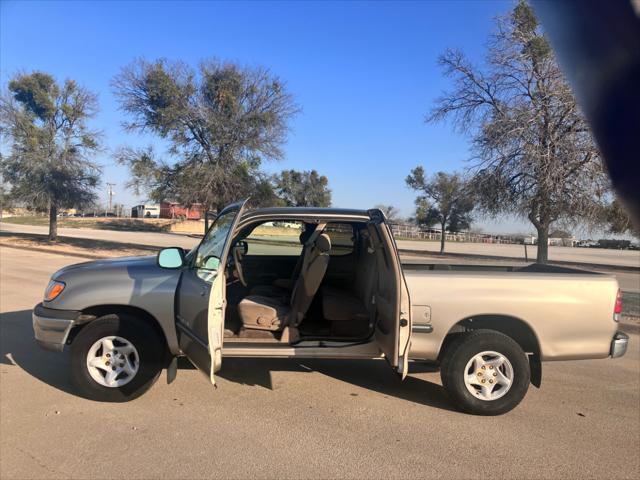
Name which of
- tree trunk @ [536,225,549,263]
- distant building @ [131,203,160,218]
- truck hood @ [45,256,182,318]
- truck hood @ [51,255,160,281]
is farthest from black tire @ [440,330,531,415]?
distant building @ [131,203,160,218]

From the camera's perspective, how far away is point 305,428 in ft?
12.6

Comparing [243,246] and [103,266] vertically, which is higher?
[243,246]

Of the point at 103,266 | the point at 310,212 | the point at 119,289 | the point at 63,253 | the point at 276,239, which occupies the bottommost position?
the point at 63,253

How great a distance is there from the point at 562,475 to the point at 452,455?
702 mm

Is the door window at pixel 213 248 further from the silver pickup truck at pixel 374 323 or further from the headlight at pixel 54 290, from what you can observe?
the headlight at pixel 54 290

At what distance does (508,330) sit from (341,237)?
6.55ft

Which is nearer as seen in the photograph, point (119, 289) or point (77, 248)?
point (119, 289)

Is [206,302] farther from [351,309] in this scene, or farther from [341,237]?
[341,237]

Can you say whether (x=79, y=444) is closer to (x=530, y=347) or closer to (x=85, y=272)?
(x=85, y=272)

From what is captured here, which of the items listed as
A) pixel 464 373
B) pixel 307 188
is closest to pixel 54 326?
pixel 464 373

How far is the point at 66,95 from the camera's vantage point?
929 inches

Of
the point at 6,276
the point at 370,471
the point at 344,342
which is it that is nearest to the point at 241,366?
the point at 344,342

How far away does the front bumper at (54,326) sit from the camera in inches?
169

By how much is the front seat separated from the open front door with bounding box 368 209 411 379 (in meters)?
0.52
